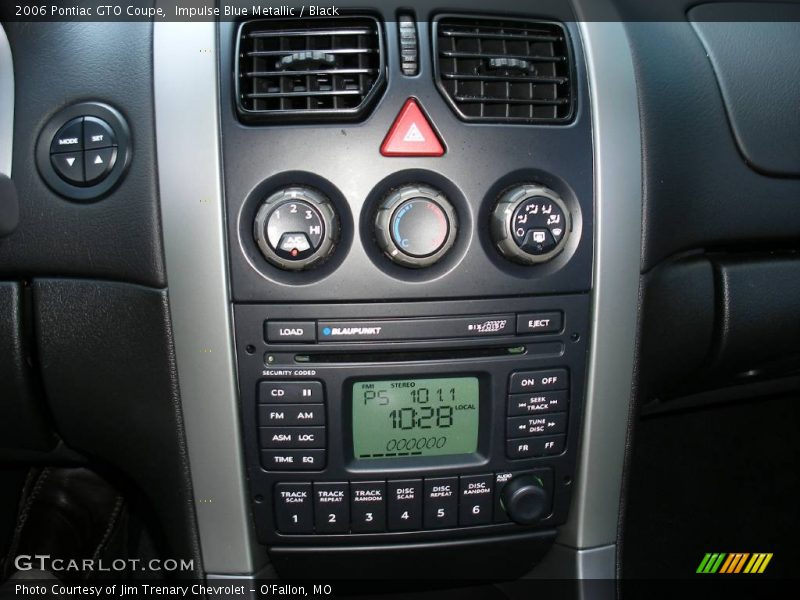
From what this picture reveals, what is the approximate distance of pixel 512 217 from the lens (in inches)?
37.5

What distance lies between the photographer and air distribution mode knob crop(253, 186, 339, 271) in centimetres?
92

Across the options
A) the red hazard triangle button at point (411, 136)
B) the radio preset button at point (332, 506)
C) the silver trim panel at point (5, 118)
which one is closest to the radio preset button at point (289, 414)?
the radio preset button at point (332, 506)

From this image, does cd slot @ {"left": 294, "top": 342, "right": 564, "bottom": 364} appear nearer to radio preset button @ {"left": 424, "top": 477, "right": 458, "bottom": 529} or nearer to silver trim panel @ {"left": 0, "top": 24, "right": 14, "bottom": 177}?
radio preset button @ {"left": 424, "top": 477, "right": 458, "bottom": 529}

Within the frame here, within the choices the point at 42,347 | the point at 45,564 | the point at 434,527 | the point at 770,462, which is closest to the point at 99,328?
the point at 42,347

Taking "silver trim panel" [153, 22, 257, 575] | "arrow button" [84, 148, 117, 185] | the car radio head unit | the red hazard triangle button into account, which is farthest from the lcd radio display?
"arrow button" [84, 148, 117, 185]

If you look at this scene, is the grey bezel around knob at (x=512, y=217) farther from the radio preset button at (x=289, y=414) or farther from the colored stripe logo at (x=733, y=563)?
the colored stripe logo at (x=733, y=563)

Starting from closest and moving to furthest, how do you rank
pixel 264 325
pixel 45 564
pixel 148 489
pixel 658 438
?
pixel 264 325
pixel 148 489
pixel 45 564
pixel 658 438

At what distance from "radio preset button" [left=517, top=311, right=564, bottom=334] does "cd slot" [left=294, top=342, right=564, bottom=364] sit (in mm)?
23

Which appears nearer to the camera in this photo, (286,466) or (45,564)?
(286,466)

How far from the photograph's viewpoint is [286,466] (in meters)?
1.00

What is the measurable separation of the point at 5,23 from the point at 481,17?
2.15ft

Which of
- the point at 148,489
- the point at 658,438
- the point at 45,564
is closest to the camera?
the point at 148,489

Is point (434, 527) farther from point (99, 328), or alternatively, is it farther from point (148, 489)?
point (99, 328)

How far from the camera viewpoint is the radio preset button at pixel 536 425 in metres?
1.03
